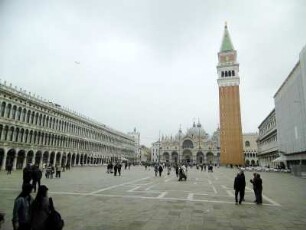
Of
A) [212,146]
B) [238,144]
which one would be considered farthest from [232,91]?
[212,146]

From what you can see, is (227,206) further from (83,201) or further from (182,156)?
(182,156)

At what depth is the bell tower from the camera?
77938 millimetres

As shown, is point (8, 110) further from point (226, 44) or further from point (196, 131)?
point (196, 131)

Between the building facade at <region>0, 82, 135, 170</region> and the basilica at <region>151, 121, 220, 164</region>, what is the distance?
44.9 metres

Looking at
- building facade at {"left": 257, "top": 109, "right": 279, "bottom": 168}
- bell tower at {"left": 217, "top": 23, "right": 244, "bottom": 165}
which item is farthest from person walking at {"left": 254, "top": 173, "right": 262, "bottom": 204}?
bell tower at {"left": 217, "top": 23, "right": 244, "bottom": 165}

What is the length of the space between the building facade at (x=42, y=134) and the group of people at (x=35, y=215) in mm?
36063

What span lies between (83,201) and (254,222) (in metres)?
7.03

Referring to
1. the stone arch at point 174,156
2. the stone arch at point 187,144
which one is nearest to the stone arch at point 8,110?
the stone arch at point 187,144

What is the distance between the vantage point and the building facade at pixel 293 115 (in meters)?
35.9

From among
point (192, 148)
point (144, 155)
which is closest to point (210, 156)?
point (192, 148)

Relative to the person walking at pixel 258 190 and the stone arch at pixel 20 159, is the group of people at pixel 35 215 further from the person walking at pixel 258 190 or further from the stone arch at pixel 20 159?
the stone arch at pixel 20 159

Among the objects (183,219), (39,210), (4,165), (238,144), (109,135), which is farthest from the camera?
(109,135)

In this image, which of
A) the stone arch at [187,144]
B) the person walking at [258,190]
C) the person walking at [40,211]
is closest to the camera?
the person walking at [40,211]

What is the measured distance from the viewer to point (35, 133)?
146 feet
